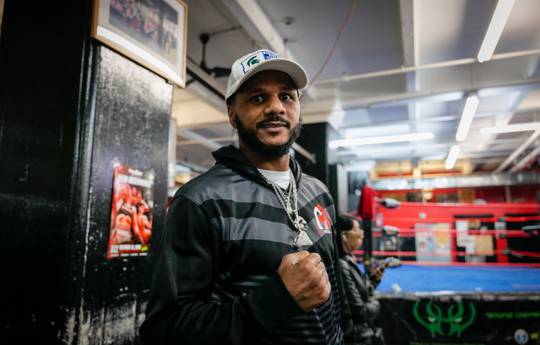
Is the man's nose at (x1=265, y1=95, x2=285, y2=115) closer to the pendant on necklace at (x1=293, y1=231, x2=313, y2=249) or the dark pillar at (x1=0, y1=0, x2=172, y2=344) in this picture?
the pendant on necklace at (x1=293, y1=231, x2=313, y2=249)

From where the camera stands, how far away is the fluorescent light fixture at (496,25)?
10.2ft

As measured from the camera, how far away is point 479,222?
9.70 m

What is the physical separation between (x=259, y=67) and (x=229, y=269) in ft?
2.01

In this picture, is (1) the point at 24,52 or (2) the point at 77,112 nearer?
(2) the point at 77,112

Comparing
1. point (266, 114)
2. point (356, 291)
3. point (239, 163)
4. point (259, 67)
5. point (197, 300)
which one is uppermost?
point (259, 67)

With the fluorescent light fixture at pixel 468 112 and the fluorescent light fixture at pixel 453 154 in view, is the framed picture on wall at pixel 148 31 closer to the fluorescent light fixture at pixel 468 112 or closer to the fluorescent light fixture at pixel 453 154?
the fluorescent light fixture at pixel 468 112

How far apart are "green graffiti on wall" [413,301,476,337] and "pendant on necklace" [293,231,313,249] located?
3.31m

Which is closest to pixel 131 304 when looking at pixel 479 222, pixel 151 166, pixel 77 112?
pixel 151 166

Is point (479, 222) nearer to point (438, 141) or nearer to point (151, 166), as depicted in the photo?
point (438, 141)

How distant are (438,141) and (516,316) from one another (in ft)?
24.9

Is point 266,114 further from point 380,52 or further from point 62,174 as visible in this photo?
point 380,52

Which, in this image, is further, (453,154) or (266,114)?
(453,154)

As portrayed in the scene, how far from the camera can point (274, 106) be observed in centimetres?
111

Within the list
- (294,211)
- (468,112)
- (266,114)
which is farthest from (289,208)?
(468,112)
